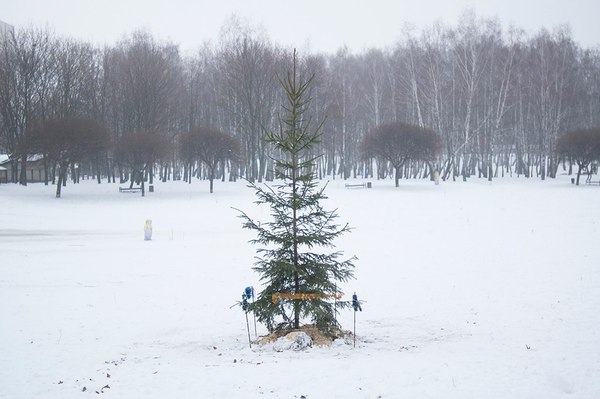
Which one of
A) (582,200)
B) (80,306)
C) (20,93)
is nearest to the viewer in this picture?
(80,306)

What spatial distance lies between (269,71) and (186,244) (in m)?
44.2

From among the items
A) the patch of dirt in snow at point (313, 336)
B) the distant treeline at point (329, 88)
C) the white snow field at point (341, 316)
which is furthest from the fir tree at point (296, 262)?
the distant treeline at point (329, 88)

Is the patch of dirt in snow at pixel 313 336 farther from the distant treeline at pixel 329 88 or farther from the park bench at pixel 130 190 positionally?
the distant treeline at pixel 329 88

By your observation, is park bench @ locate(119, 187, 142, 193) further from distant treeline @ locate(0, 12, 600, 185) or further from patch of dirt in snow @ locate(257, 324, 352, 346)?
patch of dirt in snow @ locate(257, 324, 352, 346)

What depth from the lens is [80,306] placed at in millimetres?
13977

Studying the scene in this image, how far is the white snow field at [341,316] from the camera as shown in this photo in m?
8.08

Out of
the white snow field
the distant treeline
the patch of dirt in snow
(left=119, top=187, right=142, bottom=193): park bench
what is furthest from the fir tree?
the distant treeline

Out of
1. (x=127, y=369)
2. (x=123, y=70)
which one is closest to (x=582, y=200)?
(x=127, y=369)

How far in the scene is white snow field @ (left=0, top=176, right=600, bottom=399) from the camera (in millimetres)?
8078

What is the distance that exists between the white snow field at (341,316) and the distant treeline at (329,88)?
31.3m

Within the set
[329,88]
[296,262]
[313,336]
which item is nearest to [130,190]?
[329,88]

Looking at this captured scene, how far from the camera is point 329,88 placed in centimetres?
6731

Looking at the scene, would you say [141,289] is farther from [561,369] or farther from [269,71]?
[269,71]

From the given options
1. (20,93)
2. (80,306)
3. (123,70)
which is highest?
(123,70)
